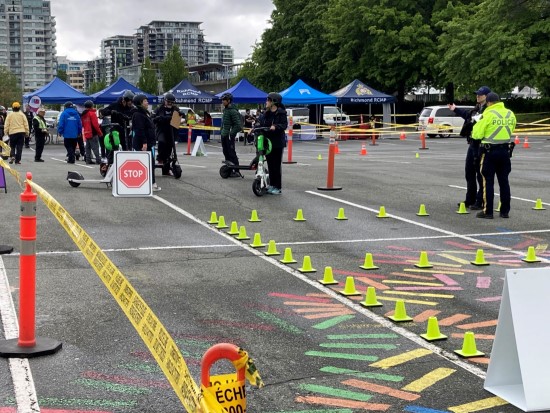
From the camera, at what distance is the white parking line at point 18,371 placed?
15.5 ft

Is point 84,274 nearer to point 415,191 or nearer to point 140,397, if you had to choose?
point 140,397

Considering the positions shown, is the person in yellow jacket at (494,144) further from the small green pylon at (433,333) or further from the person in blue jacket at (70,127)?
the person in blue jacket at (70,127)

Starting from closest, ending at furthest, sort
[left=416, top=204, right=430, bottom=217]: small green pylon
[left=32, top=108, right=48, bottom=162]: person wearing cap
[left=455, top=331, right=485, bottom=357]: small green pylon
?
[left=455, top=331, right=485, bottom=357]: small green pylon < [left=416, top=204, right=430, bottom=217]: small green pylon < [left=32, top=108, right=48, bottom=162]: person wearing cap

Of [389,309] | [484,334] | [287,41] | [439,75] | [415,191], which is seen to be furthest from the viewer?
[287,41]

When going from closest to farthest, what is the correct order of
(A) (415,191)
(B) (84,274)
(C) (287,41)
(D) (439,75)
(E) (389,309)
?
(E) (389,309) → (B) (84,274) → (A) (415,191) → (D) (439,75) → (C) (287,41)

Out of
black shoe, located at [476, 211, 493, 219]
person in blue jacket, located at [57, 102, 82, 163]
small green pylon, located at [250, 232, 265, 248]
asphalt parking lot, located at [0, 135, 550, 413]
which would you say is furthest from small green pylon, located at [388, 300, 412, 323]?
person in blue jacket, located at [57, 102, 82, 163]

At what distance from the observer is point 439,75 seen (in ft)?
186

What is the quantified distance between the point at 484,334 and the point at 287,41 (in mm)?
66161

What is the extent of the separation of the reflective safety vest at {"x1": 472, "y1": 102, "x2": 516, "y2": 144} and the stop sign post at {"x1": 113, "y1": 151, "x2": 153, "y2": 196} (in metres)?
5.58

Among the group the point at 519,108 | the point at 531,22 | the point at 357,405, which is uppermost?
the point at 531,22

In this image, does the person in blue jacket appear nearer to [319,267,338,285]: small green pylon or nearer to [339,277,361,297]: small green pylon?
[319,267,338,285]: small green pylon

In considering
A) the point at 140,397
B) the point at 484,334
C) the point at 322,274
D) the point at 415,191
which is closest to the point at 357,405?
the point at 140,397

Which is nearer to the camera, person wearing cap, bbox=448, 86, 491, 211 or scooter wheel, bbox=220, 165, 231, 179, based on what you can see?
person wearing cap, bbox=448, 86, 491, 211

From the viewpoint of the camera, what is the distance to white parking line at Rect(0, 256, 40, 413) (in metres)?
4.71
